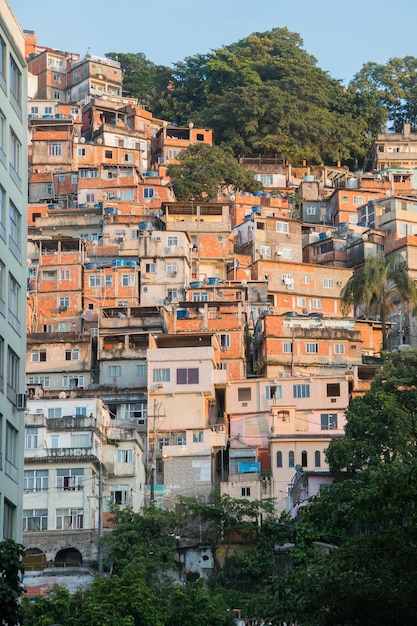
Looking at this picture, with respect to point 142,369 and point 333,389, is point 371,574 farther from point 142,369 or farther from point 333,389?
point 142,369

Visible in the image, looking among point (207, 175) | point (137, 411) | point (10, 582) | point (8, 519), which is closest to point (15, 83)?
point (8, 519)

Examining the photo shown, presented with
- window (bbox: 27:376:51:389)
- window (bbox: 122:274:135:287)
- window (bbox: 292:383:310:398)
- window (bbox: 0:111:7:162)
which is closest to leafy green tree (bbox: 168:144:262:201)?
window (bbox: 122:274:135:287)

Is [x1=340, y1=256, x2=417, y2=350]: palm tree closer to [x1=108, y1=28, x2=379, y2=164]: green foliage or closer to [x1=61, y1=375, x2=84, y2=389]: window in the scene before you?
[x1=61, y1=375, x2=84, y2=389]: window

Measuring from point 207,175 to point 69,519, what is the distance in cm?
4704

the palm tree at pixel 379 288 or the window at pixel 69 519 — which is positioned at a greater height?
the palm tree at pixel 379 288

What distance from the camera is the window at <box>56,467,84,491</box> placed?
63219 millimetres

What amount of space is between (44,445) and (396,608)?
3931 centimetres

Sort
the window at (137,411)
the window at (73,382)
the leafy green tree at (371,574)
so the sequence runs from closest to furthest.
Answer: the leafy green tree at (371,574) → the window at (137,411) → the window at (73,382)

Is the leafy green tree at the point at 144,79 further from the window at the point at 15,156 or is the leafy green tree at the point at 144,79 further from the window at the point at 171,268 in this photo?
the window at the point at 15,156

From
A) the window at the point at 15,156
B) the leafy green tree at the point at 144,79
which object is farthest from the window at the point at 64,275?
the window at the point at 15,156

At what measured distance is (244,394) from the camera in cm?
7500

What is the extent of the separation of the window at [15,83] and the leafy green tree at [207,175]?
69.5m

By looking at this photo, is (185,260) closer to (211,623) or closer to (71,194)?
(71,194)

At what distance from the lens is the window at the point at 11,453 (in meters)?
32.3
